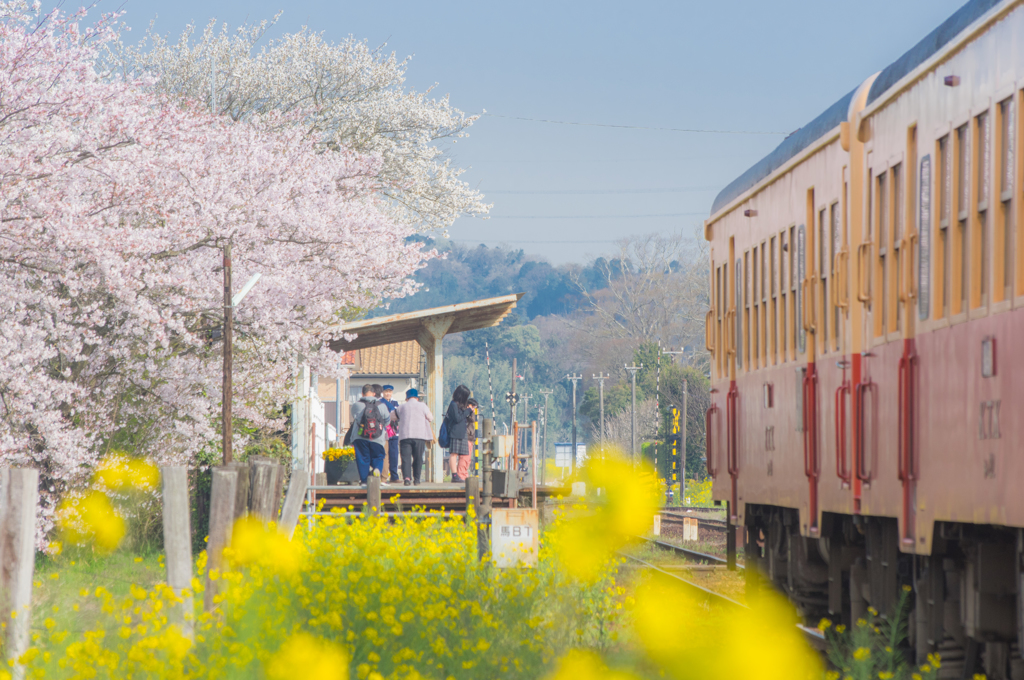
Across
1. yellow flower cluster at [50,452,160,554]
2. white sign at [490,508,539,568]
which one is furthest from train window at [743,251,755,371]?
yellow flower cluster at [50,452,160,554]

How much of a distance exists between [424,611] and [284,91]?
23.7 metres

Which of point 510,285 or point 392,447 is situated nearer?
point 392,447

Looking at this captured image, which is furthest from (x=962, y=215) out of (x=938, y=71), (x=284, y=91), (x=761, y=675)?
(x=284, y=91)

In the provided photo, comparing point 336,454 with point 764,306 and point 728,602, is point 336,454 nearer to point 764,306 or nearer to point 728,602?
point 728,602

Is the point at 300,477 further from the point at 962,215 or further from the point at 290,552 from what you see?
the point at 962,215

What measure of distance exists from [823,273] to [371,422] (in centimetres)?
1094

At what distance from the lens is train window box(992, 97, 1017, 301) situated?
4887 mm

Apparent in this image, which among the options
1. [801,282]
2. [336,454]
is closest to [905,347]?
[801,282]

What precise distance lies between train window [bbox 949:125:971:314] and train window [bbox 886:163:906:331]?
0.70 m

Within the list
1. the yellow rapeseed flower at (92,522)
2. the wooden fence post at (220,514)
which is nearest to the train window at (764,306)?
the wooden fence post at (220,514)

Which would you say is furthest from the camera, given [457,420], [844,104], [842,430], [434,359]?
[434,359]

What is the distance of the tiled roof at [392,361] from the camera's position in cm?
6078

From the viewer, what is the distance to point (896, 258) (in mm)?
6391

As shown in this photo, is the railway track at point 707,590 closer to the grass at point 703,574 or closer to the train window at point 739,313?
the grass at point 703,574
